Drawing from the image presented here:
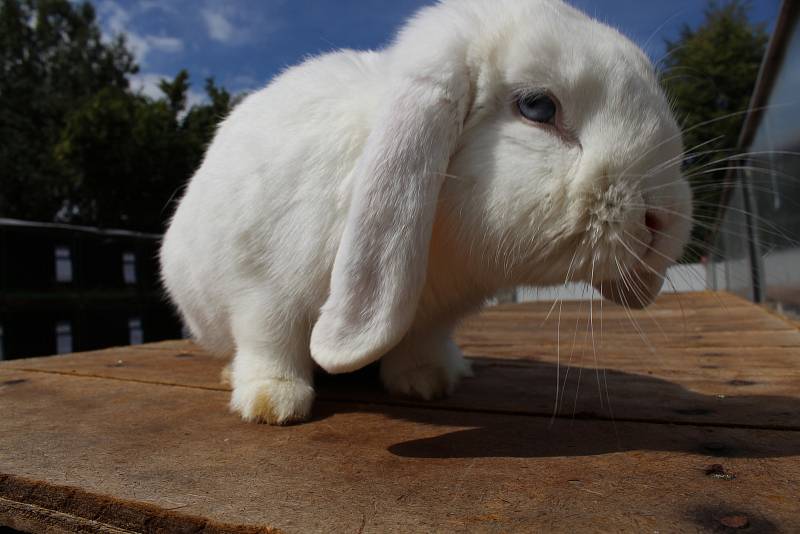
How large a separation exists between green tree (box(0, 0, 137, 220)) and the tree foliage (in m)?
0.03

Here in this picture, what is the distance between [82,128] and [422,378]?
17.7 m

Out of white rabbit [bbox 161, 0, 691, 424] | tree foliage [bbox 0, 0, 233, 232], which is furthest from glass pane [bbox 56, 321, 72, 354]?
tree foliage [bbox 0, 0, 233, 232]

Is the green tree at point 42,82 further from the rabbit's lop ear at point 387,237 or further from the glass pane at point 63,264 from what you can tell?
the rabbit's lop ear at point 387,237

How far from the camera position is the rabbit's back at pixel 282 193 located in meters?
1.54

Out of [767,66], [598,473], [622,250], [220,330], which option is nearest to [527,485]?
[598,473]

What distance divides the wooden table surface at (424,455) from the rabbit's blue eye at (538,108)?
0.45m

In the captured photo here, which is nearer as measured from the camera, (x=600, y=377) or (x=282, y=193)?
(x=282, y=193)

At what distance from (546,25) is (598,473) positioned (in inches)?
38.3

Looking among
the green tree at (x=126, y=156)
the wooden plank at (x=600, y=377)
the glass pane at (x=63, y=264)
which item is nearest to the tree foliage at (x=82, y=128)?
the green tree at (x=126, y=156)

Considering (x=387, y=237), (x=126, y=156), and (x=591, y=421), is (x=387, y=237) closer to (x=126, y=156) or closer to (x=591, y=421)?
(x=591, y=421)

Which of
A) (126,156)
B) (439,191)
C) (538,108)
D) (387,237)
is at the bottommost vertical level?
(387,237)

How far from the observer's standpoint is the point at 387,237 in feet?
4.13

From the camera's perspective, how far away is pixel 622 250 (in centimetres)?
129

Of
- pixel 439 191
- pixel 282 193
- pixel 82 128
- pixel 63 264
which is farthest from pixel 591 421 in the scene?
pixel 82 128
